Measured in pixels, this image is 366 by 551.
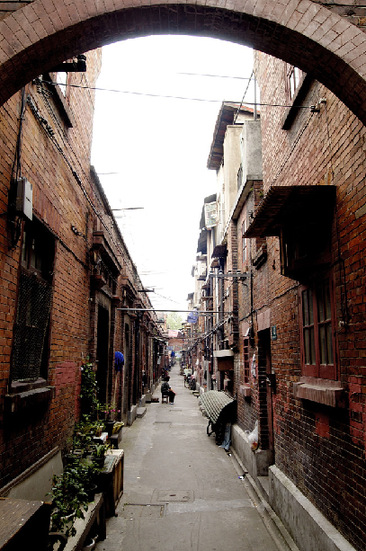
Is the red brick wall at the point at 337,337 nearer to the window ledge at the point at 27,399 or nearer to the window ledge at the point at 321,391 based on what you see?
the window ledge at the point at 321,391

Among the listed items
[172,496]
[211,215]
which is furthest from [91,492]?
[211,215]

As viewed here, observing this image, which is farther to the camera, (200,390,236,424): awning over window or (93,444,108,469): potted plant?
(200,390,236,424): awning over window

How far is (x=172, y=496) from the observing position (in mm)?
7023

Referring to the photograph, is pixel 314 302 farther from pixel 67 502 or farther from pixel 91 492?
pixel 91 492

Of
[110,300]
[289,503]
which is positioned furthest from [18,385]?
[110,300]

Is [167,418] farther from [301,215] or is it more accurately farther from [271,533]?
[301,215]

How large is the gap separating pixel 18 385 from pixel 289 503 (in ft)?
12.8

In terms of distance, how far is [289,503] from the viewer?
5258mm

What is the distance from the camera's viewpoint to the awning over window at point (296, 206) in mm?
3824

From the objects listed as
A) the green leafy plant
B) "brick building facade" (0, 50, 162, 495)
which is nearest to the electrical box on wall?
"brick building facade" (0, 50, 162, 495)

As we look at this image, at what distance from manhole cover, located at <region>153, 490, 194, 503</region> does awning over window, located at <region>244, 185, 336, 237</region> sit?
5.14m

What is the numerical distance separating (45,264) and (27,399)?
72.4 inches

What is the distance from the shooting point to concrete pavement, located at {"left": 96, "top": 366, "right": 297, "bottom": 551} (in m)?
5.28

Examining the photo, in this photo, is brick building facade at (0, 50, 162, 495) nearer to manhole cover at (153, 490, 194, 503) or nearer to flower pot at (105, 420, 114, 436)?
flower pot at (105, 420, 114, 436)
